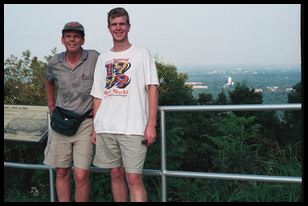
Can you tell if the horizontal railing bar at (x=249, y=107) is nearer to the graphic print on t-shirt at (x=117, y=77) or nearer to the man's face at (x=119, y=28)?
the graphic print on t-shirt at (x=117, y=77)

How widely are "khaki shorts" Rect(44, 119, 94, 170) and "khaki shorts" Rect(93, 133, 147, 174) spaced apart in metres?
0.14

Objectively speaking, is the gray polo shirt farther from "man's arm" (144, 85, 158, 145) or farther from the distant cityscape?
the distant cityscape

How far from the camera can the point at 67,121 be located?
2.96 meters

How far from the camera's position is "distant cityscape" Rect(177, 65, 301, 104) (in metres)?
4.05

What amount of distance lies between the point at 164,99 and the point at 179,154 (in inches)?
26.6

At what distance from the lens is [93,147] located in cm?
308

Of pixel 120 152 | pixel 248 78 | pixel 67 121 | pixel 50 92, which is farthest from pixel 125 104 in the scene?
pixel 248 78

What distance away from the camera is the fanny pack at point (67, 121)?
2953mm

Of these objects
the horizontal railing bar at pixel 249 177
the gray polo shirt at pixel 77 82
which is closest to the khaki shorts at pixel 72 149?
the gray polo shirt at pixel 77 82

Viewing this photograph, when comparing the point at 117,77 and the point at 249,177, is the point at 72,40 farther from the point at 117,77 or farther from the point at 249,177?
the point at 249,177

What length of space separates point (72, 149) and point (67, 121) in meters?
0.23

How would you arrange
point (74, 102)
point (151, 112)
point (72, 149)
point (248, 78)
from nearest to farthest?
point (151, 112)
point (74, 102)
point (72, 149)
point (248, 78)

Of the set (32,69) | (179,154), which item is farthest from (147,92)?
(32,69)
